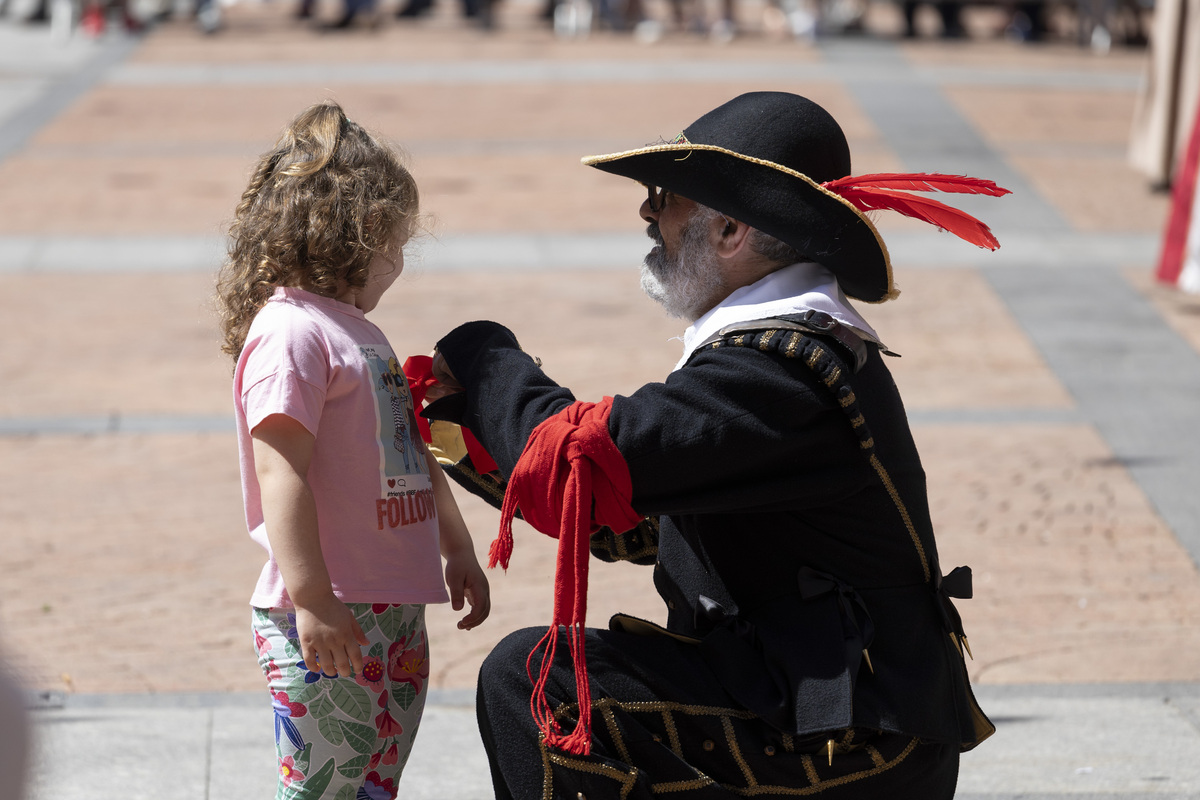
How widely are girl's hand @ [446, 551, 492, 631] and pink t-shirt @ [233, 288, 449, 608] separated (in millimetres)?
169

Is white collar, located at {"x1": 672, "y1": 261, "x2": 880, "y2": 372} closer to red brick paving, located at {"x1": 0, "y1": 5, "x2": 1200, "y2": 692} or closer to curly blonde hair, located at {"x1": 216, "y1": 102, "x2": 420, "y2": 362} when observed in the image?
curly blonde hair, located at {"x1": 216, "y1": 102, "x2": 420, "y2": 362}

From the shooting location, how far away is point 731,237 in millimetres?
2449

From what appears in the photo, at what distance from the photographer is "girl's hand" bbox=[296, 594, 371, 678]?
224cm

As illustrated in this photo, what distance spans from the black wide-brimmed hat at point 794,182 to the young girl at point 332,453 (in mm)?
472

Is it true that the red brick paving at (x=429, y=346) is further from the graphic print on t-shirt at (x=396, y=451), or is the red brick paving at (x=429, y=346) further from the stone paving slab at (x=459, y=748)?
the graphic print on t-shirt at (x=396, y=451)

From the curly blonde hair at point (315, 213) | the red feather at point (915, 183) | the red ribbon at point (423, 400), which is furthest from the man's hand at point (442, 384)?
the red feather at point (915, 183)

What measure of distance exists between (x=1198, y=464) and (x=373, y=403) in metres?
4.03

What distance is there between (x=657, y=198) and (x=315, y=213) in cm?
62

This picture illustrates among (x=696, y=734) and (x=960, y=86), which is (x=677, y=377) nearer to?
→ (x=696, y=734)

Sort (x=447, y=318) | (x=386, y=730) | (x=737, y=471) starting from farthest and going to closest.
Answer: (x=447, y=318), (x=386, y=730), (x=737, y=471)

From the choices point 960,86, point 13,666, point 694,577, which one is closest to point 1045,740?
point 694,577

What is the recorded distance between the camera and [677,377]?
230 cm

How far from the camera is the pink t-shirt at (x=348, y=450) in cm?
228

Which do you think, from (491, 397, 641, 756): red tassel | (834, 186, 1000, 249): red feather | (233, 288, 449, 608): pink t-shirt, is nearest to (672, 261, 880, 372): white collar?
(834, 186, 1000, 249): red feather
